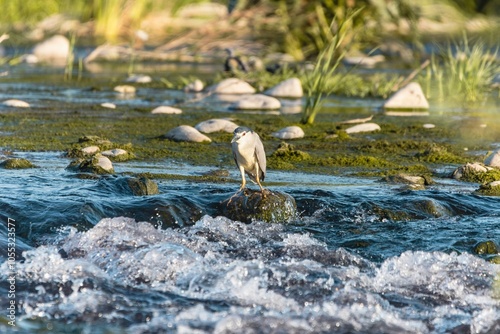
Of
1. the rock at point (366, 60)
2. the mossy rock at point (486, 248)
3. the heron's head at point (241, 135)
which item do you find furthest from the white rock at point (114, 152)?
the rock at point (366, 60)

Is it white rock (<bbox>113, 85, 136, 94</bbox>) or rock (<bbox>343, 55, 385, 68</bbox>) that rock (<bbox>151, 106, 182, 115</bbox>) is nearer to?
white rock (<bbox>113, 85, 136, 94</bbox>)

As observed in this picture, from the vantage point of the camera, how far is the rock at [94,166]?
6.49m

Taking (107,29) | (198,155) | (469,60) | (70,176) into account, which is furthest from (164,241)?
(107,29)

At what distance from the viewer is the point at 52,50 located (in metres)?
14.8

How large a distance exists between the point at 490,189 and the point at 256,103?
12.5 ft

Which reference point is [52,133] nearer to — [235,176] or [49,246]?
[235,176]

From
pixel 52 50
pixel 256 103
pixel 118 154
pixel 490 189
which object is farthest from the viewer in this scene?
pixel 52 50

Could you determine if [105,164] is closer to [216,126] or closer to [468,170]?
[216,126]

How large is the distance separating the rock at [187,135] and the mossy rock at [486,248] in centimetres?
307

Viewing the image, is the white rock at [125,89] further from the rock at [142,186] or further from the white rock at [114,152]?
the rock at [142,186]

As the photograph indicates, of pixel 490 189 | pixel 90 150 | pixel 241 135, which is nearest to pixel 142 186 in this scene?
pixel 241 135

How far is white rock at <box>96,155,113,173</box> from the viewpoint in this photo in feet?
21.4

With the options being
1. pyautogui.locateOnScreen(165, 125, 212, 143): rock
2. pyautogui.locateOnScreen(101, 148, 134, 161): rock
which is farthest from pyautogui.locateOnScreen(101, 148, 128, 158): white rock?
pyautogui.locateOnScreen(165, 125, 212, 143): rock

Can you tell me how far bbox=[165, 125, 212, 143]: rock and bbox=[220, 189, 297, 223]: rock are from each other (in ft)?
6.85
